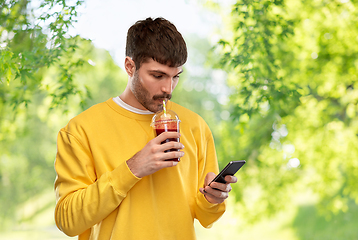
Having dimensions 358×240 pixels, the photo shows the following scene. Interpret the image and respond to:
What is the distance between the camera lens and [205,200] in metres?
1.49

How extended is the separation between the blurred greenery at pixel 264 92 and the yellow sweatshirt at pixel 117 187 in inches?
43.9

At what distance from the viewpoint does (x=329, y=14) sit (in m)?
5.06

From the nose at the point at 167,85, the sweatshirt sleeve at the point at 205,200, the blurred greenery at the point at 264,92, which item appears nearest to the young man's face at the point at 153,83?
the nose at the point at 167,85

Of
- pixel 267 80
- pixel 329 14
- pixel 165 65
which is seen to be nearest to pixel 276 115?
pixel 267 80

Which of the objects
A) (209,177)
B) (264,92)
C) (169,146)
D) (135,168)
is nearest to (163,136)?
(169,146)

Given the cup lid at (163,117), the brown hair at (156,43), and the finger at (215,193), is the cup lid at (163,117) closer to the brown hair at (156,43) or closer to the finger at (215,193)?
the brown hair at (156,43)

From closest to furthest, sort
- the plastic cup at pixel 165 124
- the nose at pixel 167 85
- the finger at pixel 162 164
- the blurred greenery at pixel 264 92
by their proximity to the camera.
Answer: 1. the finger at pixel 162 164
2. the plastic cup at pixel 165 124
3. the nose at pixel 167 85
4. the blurred greenery at pixel 264 92

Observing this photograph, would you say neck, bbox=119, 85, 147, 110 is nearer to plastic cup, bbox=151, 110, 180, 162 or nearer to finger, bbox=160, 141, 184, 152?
plastic cup, bbox=151, 110, 180, 162

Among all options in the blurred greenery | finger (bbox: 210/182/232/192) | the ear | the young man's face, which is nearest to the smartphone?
finger (bbox: 210/182/232/192)

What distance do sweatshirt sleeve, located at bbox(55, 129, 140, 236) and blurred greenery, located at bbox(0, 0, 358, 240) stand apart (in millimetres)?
1129

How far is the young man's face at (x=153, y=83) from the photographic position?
56.9 inches

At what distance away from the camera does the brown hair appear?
1435 millimetres

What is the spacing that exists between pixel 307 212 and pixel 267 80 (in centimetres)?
944

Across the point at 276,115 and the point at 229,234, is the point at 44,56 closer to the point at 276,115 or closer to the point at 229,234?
the point at 276,115
